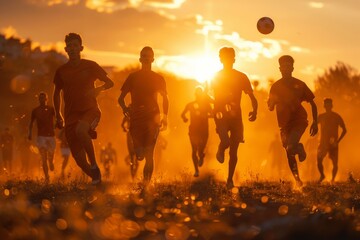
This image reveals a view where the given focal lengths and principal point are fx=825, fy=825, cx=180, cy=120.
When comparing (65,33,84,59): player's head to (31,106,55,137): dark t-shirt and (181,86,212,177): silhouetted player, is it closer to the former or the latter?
(31,106,55,137): dark t-shirt

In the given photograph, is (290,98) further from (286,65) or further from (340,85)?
(340,85)

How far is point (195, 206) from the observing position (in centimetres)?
1009

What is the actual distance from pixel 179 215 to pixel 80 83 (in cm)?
418

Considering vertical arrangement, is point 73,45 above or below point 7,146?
above

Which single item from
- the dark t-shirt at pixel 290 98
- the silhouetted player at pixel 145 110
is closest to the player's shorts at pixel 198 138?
the dark t-shirt at pixel 290 98

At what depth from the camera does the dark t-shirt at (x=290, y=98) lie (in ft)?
46.8

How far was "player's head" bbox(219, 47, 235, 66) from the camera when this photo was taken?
46.4 ft

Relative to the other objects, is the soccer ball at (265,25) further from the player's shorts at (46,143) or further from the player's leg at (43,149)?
the player's leg at (43,149)

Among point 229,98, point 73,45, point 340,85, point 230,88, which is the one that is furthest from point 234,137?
point 340,85

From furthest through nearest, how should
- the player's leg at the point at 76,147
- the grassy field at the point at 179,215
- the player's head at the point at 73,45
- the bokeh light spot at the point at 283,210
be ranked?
the player's leg at the point at 76,147 → the player's head at the point at 73,45 → the bokeh light spot at the point at 283,210 → the grassy field at the point at 179,215

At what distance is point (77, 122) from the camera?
42.2 ft

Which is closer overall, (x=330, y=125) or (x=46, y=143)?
(x=46, y=143)

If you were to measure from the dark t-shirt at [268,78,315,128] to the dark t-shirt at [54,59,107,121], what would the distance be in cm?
320

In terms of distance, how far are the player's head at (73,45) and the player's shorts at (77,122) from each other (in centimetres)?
90
